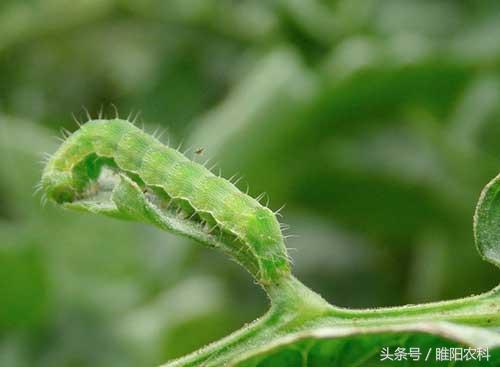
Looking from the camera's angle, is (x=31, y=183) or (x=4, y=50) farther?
(x=4, y=50)

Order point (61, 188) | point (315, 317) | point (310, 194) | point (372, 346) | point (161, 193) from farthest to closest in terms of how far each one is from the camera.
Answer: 1. point (310, 194)
2. point (61, 188)
3. point (161, 193)
4. point (315, 317)
5. point (372, 346)

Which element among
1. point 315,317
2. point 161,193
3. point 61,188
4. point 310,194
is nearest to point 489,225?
point 315,317

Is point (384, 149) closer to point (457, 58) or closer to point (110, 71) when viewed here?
point (457, 58)

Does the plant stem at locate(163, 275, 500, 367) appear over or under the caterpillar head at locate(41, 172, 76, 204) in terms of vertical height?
under

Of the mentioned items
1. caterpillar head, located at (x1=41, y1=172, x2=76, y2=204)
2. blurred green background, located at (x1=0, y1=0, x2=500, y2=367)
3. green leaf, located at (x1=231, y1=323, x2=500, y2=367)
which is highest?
blurred green background, located at (x1=0, y1=0, x2=500, y2=367)

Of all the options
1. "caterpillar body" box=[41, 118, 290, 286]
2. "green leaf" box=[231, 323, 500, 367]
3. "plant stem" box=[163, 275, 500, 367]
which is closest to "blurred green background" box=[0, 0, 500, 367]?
"caterpillar body" box=[41, 118, 290, 286]

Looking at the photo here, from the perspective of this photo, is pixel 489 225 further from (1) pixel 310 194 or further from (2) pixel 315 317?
(1) pixel 310 194

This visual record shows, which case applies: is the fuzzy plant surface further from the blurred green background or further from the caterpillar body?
the blurred green background

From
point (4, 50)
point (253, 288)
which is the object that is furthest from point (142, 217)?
point (4, 50)
